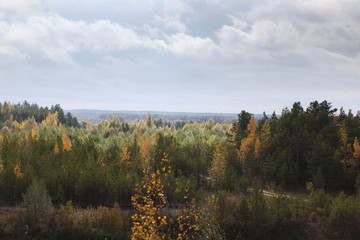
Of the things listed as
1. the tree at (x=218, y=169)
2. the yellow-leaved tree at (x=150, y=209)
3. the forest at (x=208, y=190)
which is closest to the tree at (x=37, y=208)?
the forest at (x=208, y=190)

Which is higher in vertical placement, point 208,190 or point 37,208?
point 37,208

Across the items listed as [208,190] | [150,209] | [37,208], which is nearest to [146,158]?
[208,190]

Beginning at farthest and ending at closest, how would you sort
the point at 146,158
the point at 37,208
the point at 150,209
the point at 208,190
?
the point at 146,158
the point at 208,190
the point at 37,208
the point at 150,209

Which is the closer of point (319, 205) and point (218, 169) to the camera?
point (319, 205)

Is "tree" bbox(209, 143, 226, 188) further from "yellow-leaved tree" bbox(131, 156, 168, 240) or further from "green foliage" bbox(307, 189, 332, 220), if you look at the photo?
"yellow-leaved tree" bbox(131, 156, 168, 240)

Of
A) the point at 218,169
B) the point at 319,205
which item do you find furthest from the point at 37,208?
the point at 319,205

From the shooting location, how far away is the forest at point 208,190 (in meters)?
29.5

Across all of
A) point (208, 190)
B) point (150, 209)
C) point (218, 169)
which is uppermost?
point (150, 209)

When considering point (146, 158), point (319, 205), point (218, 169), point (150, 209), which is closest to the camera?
point (150, 209)

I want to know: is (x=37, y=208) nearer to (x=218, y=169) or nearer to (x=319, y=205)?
(x=218, y=169)

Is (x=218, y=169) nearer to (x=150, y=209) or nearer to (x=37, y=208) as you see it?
(x=37, y=208)

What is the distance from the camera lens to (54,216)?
3244 centimetres

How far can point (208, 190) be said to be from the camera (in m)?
55.0

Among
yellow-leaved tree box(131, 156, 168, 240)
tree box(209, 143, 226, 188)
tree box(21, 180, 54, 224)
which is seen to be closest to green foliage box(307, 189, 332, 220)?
tree box(209, 143, 226, 188)
